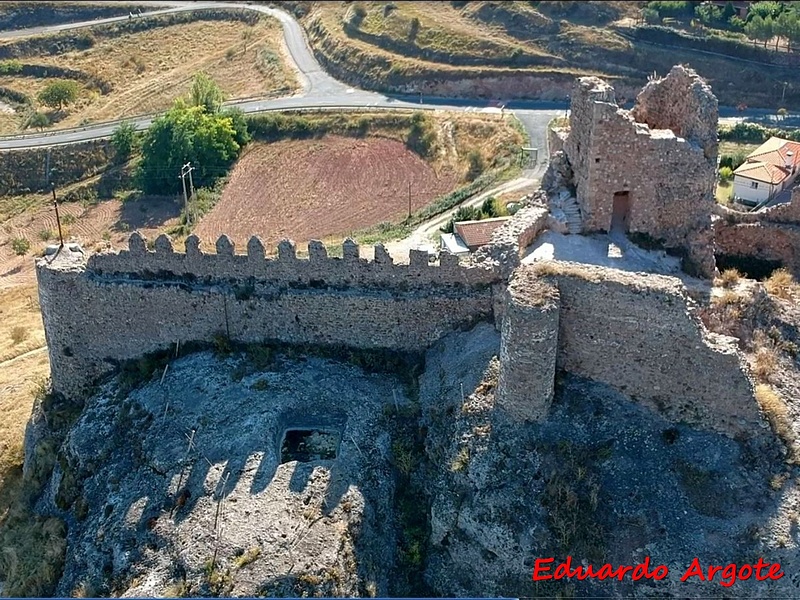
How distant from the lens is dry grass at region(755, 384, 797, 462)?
63.7ft

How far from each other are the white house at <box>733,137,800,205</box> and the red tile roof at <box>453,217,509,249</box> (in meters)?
13.3

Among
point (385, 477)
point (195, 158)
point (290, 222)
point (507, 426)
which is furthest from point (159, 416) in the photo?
point (195, 158)

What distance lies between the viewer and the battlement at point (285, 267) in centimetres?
2459

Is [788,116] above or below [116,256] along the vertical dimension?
below

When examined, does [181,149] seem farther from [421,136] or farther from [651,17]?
[651,17]

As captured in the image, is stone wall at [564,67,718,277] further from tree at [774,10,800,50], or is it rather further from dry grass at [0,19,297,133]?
dry grass at [0,19,297,133]

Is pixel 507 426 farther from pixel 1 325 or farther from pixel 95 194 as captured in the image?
pixel 95 194

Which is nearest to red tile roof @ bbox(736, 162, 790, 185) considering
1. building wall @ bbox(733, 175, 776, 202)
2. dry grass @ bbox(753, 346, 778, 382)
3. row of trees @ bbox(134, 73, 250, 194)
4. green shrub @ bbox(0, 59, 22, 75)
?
building wall @ bbox(733, 175, 776, 202)

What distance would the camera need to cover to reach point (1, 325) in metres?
44.4

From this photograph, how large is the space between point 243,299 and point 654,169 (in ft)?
41.9

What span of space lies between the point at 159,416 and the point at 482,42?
197 ft

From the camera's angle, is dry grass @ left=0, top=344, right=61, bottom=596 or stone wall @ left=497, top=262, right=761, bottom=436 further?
dry grass @ left=0, top=344, right=61, bottom=596

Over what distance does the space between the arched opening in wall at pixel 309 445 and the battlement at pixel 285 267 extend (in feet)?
15.4

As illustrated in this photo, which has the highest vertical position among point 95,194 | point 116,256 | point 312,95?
point 116,256
